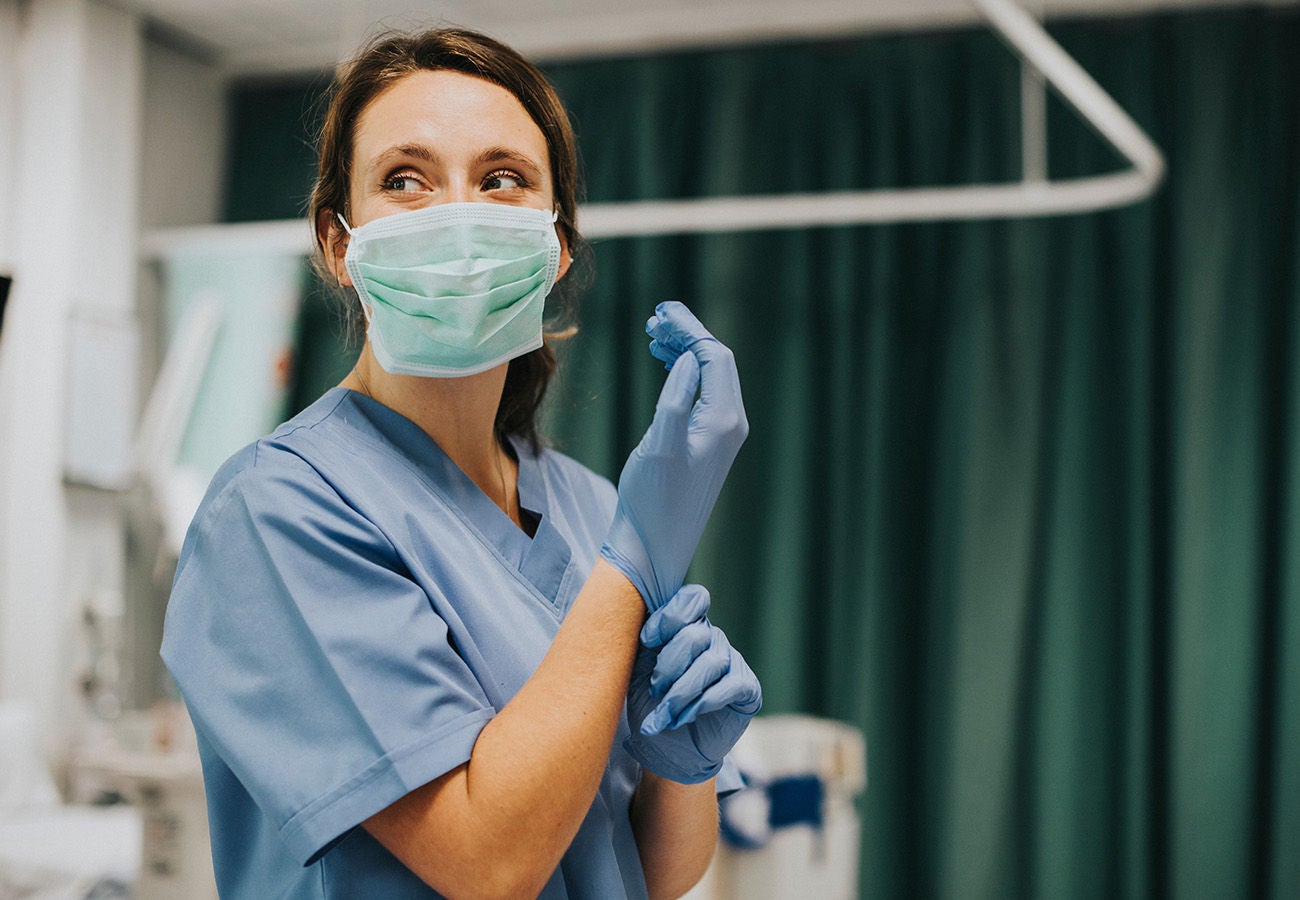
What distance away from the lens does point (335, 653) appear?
716mm

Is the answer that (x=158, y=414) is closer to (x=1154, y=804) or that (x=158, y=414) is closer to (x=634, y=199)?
(x=634, y=199)

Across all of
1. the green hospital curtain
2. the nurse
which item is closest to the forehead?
the nurse

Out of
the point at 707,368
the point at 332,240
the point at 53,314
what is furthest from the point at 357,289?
the point at 53,314

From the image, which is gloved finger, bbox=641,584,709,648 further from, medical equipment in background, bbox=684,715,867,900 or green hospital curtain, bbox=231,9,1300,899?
green hospital curtain, bbox=231,9,1300,899

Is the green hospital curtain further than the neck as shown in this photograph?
Yes

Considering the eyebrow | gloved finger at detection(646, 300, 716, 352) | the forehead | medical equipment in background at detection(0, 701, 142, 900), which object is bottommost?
medical equipment in background at detection(0, 701, 142, 900)

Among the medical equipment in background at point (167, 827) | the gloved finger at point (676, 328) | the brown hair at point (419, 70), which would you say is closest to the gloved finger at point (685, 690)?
the gloved finger at point (676, 328)

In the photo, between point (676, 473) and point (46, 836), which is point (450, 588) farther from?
point (46, 836)

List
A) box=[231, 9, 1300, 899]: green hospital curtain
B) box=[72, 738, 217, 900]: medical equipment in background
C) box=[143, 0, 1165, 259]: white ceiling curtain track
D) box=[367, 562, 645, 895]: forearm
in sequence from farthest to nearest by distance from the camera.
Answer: box=[231, 9, 1300, 899]: green hospital curtain < box=[72, 738, 217, 900]: medical equipment in background < box=[143, 0, 1165, 259]: white ceiling curtain track < box=[367, 562, 645, 895]: forearm

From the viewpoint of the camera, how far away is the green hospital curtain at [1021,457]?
2.99 m

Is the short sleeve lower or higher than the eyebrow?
lower

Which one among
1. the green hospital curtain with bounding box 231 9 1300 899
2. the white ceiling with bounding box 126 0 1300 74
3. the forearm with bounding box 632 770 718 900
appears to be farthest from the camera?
the white ceiling with bounding box 126 0 1300 74

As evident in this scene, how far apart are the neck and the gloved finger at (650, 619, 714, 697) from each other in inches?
10.6

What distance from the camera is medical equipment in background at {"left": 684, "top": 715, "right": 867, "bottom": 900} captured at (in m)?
2.41
